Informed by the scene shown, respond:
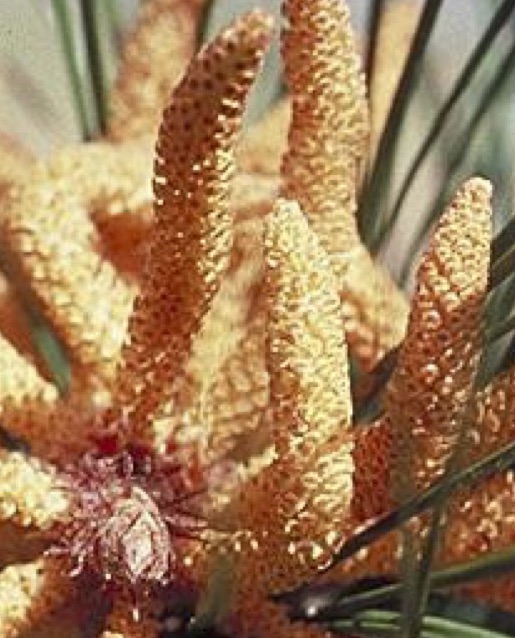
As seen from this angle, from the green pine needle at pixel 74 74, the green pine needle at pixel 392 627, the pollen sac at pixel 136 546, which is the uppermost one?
the green pine needle at pixel 74 74

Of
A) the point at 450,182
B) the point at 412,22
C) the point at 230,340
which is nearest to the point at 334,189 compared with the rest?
the point at 230,340

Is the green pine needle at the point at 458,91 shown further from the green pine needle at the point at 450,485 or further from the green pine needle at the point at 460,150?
the green pine needle at the point at 450,485

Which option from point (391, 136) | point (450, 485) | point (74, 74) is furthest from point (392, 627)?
point (74, 74)

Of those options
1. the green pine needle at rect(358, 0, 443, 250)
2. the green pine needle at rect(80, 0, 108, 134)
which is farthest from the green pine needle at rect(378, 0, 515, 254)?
the green pine needle at rect(80, 0, 108, 134)

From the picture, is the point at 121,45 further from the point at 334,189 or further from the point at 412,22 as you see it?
the point at 334,189

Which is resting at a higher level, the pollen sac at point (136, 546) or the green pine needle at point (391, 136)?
the green pine needle at point (391, 136)

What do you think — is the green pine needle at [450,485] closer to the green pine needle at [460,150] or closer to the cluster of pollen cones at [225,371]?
the cluster of pollen cones at [225,371]

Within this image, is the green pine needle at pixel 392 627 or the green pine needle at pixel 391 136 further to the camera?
the green pine needle at pixel 391 136

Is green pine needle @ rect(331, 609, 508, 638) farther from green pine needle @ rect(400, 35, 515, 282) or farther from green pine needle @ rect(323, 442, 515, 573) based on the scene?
green pine needle @ rect(400, 35, 515, 282)

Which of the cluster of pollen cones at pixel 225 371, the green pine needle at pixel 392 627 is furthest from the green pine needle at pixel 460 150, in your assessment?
the green pine needle at pixel 392 627
